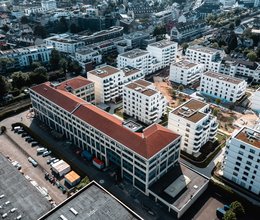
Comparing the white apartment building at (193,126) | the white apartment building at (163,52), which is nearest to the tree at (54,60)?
the white apartment building at (163,52)

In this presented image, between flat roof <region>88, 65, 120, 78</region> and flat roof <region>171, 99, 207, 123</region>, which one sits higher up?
flat roof <region>88, 65, 120, 78</region>

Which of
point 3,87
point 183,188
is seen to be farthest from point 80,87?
point 183,188

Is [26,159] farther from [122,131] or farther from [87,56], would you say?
[87,56]

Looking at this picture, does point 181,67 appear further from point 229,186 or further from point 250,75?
point 229,186

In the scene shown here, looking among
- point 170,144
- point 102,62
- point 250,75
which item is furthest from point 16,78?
point 250,75

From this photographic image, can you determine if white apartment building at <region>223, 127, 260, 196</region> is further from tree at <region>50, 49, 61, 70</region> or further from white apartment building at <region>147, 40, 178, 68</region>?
tree at <region>50, 49, 61, 70</region>

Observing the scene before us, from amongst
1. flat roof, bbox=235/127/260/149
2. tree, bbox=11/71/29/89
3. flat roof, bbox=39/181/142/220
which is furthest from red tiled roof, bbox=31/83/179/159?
tree, bbox=11/71/29/89

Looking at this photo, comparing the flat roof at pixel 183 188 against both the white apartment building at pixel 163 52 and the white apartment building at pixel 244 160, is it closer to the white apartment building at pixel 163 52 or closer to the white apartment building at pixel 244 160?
the white apartment building at pixel 244 160
